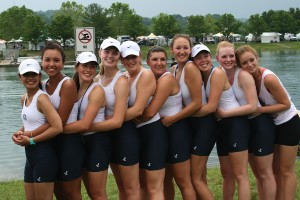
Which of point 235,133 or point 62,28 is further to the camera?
point 62,28

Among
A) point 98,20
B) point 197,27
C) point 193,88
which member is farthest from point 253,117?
point 197,27

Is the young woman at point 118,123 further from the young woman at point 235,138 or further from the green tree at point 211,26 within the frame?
the green tree at point 211,26

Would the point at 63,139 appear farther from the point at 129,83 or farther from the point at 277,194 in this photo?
the point at 277,194

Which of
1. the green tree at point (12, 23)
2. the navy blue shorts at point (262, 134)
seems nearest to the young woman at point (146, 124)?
the navy blue shorts at point (262, 134)

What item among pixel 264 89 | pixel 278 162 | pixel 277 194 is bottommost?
pixel 277 194

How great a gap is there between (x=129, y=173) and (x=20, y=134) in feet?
3.93

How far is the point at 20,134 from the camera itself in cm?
495

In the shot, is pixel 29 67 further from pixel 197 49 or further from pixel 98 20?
pixel 98 20

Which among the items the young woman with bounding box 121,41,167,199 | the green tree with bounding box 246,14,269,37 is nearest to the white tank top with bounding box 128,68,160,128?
the young woman with bounding box 121,41,167,199

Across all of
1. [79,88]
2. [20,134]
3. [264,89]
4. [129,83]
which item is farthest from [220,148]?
[20,134]

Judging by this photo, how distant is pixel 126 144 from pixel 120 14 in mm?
110818

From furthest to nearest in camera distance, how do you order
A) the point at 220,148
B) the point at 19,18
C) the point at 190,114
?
the point at 19,18, the point at 220,148, the point at 190,114

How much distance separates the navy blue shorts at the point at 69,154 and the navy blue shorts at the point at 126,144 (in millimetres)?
366

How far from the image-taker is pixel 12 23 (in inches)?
3954
